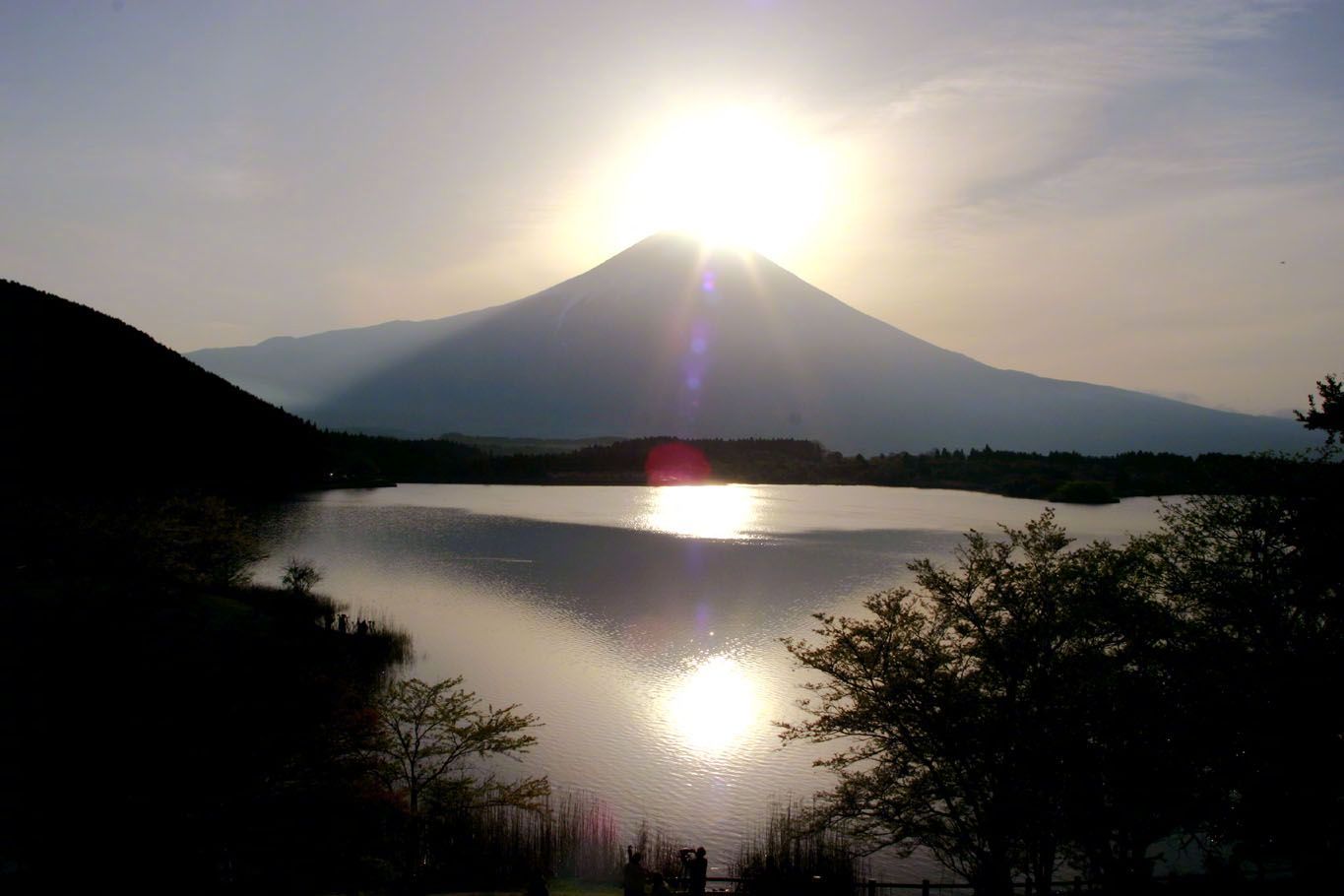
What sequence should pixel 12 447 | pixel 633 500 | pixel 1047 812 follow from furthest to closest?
pixel 633 500, pixel 12 447, pixel 1047 812

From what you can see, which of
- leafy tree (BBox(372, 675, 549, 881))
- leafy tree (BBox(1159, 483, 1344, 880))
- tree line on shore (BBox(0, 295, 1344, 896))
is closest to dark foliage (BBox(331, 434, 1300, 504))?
leafy tree (BBox(372, 675, 549, 881))

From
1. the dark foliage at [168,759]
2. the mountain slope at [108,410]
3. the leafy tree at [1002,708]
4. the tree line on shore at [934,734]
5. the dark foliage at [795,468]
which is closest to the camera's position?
the dark foliage at [168,759]

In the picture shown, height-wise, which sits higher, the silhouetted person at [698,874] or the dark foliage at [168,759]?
the dark foliage at [168,759]

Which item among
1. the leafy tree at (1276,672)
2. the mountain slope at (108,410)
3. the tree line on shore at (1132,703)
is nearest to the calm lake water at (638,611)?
the tree line on shore at (1132,703)

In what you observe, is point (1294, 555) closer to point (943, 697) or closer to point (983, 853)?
point (943, 697)

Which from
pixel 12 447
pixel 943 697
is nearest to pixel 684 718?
pixel 943 697

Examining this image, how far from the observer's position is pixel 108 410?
49156 mm

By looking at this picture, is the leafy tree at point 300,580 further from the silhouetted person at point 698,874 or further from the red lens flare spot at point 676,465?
the red lens flare spot at point 676,465

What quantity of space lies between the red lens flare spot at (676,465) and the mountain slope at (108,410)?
2805 inches

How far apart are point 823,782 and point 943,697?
5.64 m

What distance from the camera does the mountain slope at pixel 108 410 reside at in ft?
144

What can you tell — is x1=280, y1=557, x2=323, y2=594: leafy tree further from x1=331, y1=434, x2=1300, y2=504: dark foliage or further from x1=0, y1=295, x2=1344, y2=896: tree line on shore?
x1=331, y1=434, x2=1300, y2=504: dark foliage

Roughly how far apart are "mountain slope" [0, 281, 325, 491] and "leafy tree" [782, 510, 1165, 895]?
41.8m

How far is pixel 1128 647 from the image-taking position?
10.8m
